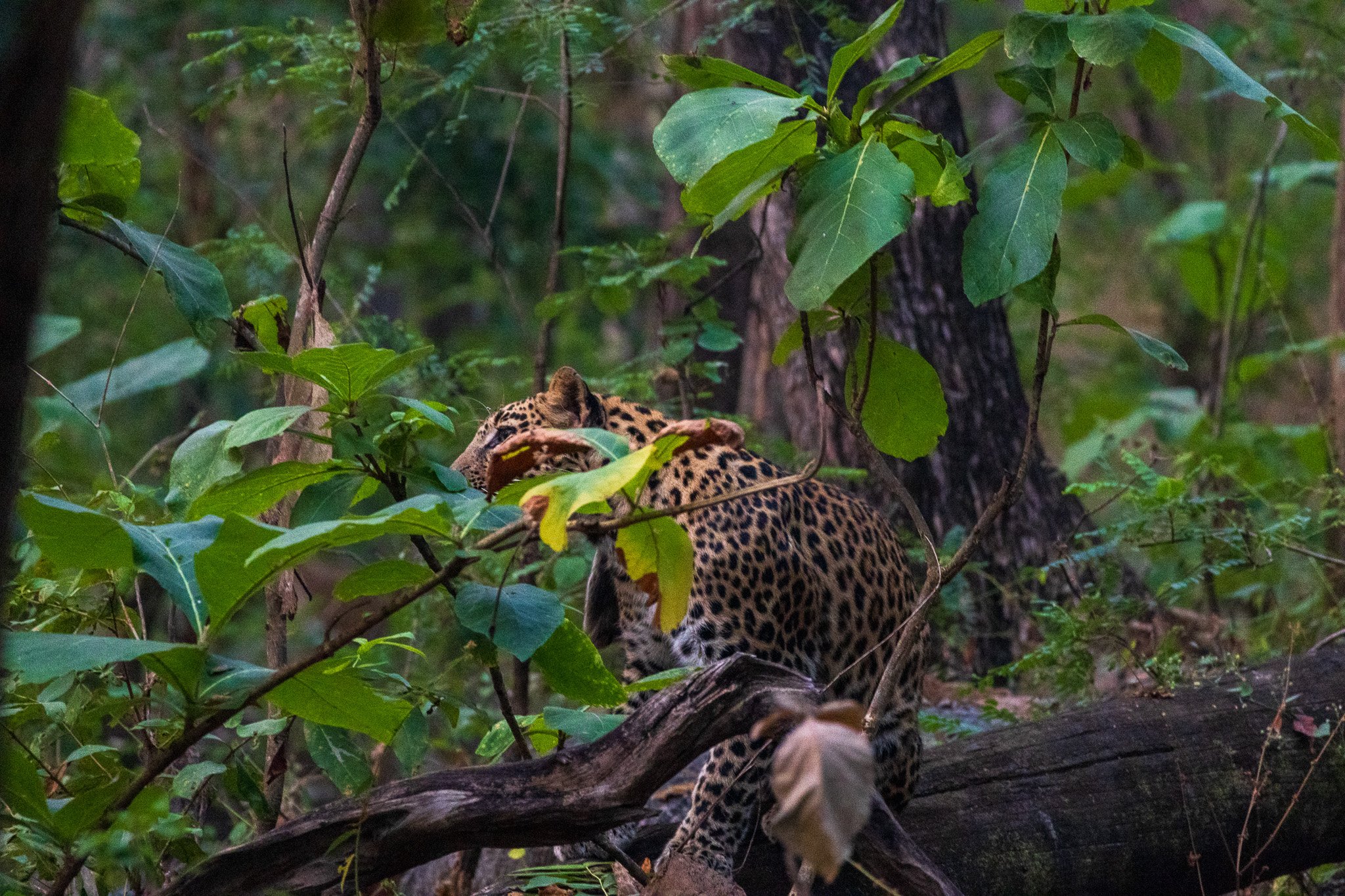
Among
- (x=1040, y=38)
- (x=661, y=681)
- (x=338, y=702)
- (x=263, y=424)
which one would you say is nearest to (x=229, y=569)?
(x=263, y=424)

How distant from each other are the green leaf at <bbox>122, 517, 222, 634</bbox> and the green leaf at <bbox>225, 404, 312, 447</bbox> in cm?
22

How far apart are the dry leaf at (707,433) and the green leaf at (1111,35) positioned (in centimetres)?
131

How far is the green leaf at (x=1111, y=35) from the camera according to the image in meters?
3.11

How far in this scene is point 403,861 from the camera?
3260mm

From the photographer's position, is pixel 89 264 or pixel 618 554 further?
pixel 89 264

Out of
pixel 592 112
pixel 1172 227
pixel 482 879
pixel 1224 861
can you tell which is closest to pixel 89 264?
pixel 592 112

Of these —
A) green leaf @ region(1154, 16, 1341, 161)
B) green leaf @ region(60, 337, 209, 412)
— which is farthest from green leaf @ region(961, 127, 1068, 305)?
green leaf @ region(60, 337, 209, 412)

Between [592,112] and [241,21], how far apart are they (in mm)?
3606

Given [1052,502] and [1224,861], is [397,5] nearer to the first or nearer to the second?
[1224,861]

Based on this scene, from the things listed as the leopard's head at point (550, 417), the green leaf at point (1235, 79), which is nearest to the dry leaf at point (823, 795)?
the green leaf at point (1235, 79)

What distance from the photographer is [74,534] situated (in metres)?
2.82

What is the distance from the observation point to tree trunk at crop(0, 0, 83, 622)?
169cm

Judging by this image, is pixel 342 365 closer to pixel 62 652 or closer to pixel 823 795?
pixel 62 652

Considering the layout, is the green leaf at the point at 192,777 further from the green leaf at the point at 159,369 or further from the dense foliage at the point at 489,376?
the green leaf at the point at 159,369
